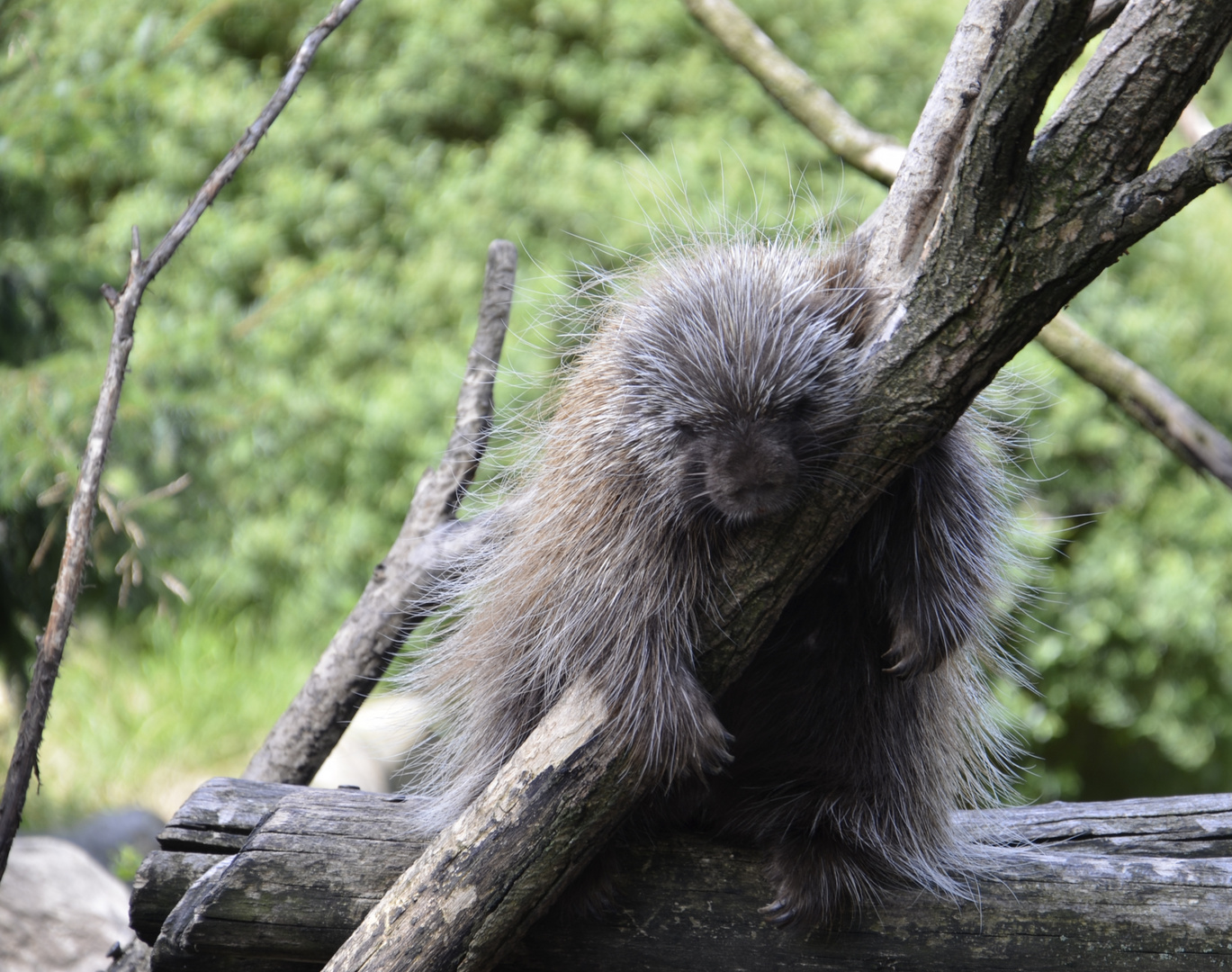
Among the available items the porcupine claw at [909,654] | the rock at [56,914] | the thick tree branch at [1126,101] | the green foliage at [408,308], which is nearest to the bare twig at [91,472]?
the thick tree branch at [1126,101]

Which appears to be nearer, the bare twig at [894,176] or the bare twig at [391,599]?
the bare twig at [391,599]

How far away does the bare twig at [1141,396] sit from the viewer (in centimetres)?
231

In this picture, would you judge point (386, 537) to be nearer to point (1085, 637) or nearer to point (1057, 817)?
point (1085, 637)

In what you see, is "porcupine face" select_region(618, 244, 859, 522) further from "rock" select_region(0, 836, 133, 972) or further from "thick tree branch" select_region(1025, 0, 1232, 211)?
"rock" select_region(0, 836, 133, 972)

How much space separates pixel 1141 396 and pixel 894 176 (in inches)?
29.0

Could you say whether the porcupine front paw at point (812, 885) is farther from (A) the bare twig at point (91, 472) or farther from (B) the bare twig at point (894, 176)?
(B) the bare twig at point (894, 176)

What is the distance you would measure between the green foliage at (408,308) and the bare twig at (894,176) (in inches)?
67.6

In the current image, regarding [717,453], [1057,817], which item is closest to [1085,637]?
[1057,817]

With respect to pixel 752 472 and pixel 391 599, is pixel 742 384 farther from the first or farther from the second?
pixel 391 599

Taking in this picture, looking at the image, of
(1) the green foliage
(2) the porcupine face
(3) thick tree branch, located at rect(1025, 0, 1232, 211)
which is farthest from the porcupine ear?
(1) the green foliage

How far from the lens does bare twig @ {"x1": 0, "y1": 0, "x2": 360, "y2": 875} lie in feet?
4.82

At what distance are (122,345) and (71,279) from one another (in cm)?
175

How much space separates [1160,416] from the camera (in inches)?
92.3

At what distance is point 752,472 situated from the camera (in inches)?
48.8
